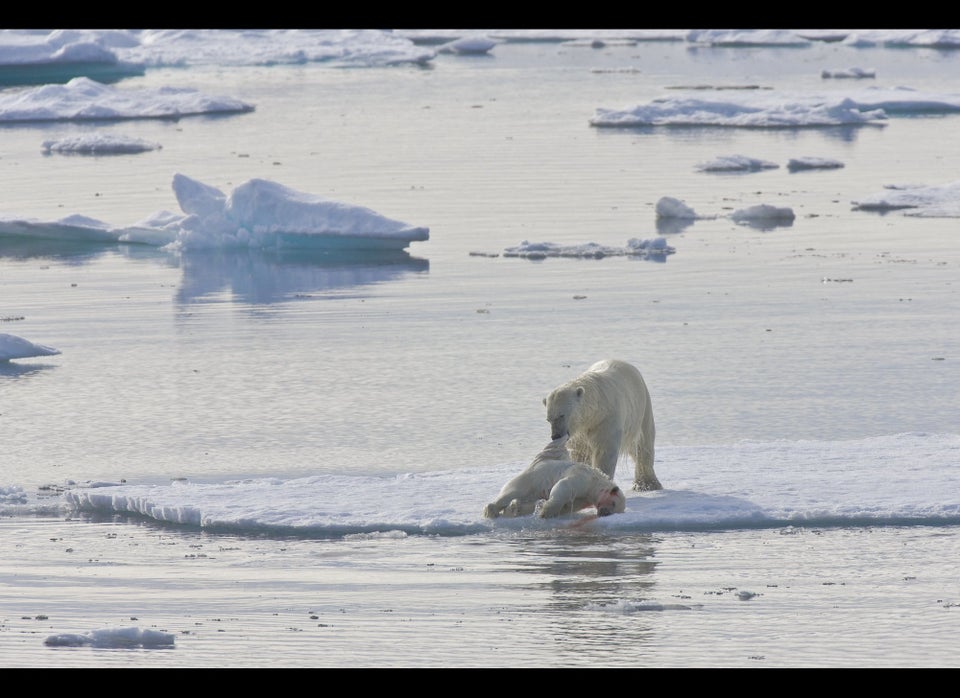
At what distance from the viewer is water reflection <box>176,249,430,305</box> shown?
17.6 meters

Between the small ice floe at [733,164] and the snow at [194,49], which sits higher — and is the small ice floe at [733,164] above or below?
below

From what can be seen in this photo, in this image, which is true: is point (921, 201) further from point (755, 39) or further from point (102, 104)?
point (755, 39)

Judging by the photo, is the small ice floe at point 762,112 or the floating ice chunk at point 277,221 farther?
the small ice floe at point 762,112

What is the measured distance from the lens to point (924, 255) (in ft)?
61.7

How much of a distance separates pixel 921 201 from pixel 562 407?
49.9 feet

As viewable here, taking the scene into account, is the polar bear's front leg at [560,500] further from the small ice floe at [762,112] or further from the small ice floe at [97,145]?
the small ice floe at [762,112]

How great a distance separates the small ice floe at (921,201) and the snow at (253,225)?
6871mm

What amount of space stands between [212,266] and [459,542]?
477 inches

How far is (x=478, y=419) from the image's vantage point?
453 inches

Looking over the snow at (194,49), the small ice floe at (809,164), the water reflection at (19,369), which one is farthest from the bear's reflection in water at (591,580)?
the snow at (194,49)

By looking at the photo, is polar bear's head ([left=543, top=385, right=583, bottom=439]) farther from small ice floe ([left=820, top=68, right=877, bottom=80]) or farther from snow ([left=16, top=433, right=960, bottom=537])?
small ice floe ([left=820, top=68, right=877, bottom=80])

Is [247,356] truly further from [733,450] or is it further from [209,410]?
[733,450]

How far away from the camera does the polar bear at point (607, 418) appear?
27.8ft

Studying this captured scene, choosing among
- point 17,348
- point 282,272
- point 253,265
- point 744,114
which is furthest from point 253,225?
point 744,114
